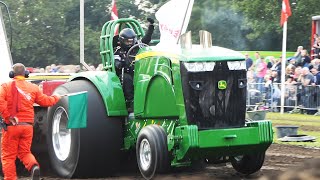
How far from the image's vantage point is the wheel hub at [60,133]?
10023 millimetres

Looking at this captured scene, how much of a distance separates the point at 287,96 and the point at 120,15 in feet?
55.4

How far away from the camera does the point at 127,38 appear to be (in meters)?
9.78

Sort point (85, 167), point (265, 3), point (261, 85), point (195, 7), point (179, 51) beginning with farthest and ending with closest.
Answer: point (195, 7) → point (265, 3) → point (261, 85) → point (85, 167) → point (179, 51)

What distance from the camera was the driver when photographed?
9680mm

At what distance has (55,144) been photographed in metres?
10.1

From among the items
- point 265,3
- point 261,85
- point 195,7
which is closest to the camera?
point 261,85

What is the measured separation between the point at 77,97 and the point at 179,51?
1.53 metres

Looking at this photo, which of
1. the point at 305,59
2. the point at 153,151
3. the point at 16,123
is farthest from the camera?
the point at 305,59

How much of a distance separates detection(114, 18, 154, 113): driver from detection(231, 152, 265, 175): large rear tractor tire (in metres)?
1.45

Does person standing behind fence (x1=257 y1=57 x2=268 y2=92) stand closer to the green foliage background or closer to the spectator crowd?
the spectator crowd

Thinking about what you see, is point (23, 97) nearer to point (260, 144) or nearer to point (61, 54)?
point (260, 144)

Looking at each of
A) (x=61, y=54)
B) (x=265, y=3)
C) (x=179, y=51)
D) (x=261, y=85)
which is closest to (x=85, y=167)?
(x=179, y=51)

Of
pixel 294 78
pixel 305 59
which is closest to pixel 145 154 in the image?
pixel 294 78

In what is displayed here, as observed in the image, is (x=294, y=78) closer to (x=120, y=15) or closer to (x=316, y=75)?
(x=316, y=75)
